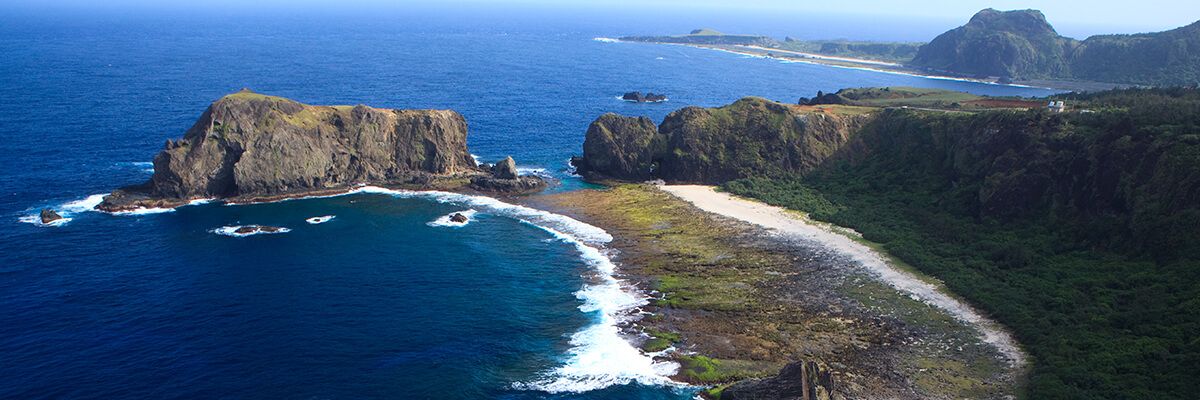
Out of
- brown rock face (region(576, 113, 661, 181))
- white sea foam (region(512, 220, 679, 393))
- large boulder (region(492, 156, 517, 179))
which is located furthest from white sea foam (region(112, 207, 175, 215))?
brown rock face (region(576, 113, 661, 181))

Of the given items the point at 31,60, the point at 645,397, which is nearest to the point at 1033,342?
the point at 645,397

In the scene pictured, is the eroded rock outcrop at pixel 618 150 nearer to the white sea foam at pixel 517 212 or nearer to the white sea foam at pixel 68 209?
the white sea foam at pixel 517 212

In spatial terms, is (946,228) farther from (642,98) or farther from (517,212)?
(642,98)

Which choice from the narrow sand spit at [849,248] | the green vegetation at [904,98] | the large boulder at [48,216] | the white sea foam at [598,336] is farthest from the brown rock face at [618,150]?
the large boulder at [48,216]

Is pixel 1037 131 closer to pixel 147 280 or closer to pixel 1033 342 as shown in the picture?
pixel 1033 342

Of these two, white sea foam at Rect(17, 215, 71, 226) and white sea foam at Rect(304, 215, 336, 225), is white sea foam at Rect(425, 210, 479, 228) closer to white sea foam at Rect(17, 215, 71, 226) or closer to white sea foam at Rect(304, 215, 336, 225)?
white sea foam at Rect(304, 215, 336, 225)

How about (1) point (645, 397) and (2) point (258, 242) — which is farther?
(2) point (258, 242)

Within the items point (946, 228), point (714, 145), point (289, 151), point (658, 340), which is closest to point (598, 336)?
point (658, 340)
